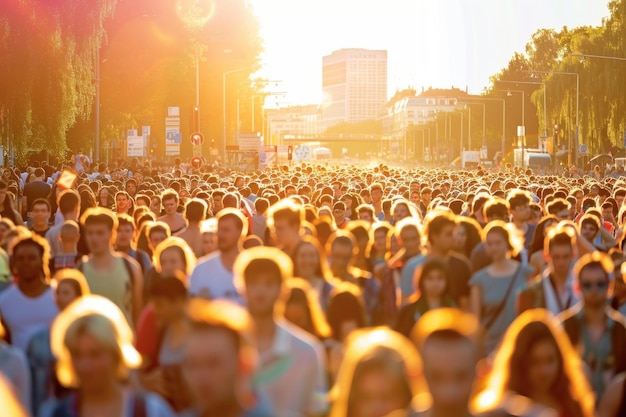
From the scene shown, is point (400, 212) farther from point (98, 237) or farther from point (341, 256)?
point (98, 237)

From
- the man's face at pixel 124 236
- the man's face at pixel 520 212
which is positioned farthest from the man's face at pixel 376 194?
the man's face at pixel 124 236

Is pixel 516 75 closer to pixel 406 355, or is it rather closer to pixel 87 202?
pixel 87 202

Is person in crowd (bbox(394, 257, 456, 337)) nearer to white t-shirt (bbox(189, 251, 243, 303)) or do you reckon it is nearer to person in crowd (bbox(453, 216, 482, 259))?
white t-shirt (bbox(189, 251, 243, 303))

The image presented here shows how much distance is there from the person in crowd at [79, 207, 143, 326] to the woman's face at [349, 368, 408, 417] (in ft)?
17.0

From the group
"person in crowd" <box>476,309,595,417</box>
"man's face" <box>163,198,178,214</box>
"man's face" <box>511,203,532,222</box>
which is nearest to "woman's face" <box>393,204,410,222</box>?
"man's face" <box>511,203,532,222</box>

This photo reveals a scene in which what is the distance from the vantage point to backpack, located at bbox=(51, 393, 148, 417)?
5.25 meters

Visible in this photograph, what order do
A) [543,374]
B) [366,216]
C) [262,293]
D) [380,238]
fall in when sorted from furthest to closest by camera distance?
[366,216] → [380,238] → [262,293] → [543,374]

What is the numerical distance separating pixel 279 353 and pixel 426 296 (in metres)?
2.50

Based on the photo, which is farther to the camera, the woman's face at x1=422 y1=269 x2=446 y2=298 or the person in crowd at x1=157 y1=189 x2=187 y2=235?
the person in crowd at x1=157 y1=189 x2=187 y2=235

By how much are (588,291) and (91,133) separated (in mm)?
45062

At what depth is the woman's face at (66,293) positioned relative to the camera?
27.5 ft

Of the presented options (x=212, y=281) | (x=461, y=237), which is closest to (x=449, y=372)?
(x=212, y=281)

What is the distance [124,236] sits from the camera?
12.1 metres

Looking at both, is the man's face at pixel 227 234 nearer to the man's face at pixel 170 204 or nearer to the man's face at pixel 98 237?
the man's face at pixel 98 237
